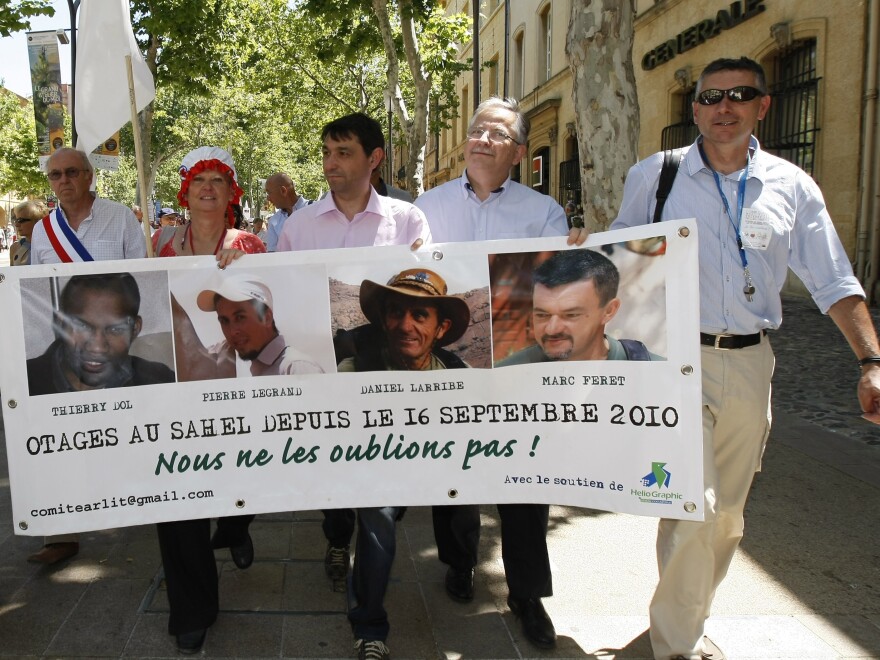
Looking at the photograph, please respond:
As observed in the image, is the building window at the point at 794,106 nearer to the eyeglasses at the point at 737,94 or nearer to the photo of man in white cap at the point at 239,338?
the eyeglasses at the point at 737,94

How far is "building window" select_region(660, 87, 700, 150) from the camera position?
1792cm

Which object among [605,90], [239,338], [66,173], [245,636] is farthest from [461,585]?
[605,90]

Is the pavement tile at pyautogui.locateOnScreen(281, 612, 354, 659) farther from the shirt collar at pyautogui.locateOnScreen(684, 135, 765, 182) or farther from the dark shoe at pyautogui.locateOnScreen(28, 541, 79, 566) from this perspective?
the shirt collar at pyautogui.locateOnScreen(684, 135, 765, 182)

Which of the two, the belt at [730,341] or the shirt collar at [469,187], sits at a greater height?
the shirt collar at [469,187]

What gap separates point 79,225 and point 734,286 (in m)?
3.08

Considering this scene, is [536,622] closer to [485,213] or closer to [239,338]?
[239,338]

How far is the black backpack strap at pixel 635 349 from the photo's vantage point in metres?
3.06

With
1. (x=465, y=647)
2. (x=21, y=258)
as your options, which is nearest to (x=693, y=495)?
(x=465, y=647)

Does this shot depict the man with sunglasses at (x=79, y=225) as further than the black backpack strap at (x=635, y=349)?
Yes

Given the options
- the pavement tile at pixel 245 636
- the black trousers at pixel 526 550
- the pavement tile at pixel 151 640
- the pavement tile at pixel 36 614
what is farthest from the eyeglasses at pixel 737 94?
the pavement tile at pixel 36 614

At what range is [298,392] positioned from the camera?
325 cm

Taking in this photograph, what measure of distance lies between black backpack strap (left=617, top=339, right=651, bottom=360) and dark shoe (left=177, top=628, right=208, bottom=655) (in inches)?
78.4

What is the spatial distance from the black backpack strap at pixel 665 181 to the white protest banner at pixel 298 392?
0.26m

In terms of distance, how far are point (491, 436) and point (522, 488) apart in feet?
0.77
